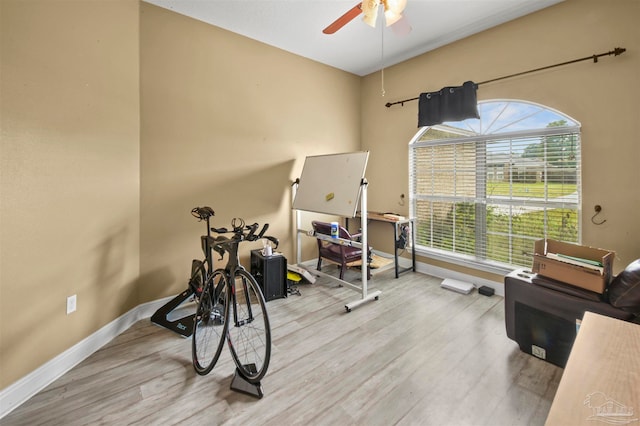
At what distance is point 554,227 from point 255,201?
326cm

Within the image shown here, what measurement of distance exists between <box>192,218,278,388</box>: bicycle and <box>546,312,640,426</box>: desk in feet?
4.51

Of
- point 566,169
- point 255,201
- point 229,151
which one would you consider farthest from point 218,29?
point 566,169

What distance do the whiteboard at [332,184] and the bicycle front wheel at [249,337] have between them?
1268mm

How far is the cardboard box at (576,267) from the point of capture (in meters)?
1.90

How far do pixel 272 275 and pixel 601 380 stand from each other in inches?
109

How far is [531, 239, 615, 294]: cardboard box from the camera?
190 cm

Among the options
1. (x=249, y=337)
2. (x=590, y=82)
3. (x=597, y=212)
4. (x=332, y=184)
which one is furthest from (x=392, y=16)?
(x=249, y=337)

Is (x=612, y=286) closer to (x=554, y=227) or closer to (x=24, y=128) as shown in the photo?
(x=554, y=227)

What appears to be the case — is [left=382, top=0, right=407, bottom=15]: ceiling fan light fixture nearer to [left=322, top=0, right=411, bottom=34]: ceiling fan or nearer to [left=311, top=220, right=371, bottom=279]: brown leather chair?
[left=322, top=0, right=411, bottom=34]: ceiling fan

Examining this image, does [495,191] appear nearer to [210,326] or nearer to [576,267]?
[576,267]

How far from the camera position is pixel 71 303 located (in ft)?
6.84

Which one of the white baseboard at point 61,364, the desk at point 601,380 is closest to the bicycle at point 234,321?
the white baseboard at point 61,364

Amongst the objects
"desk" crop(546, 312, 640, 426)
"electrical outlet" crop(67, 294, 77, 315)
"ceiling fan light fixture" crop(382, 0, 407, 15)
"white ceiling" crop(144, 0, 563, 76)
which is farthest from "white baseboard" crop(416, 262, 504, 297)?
"electrical outlet" crop(67, 294, 77, 315)

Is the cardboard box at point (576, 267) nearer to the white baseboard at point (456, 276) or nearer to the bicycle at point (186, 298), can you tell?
the white baseboard at point (456, 276)
